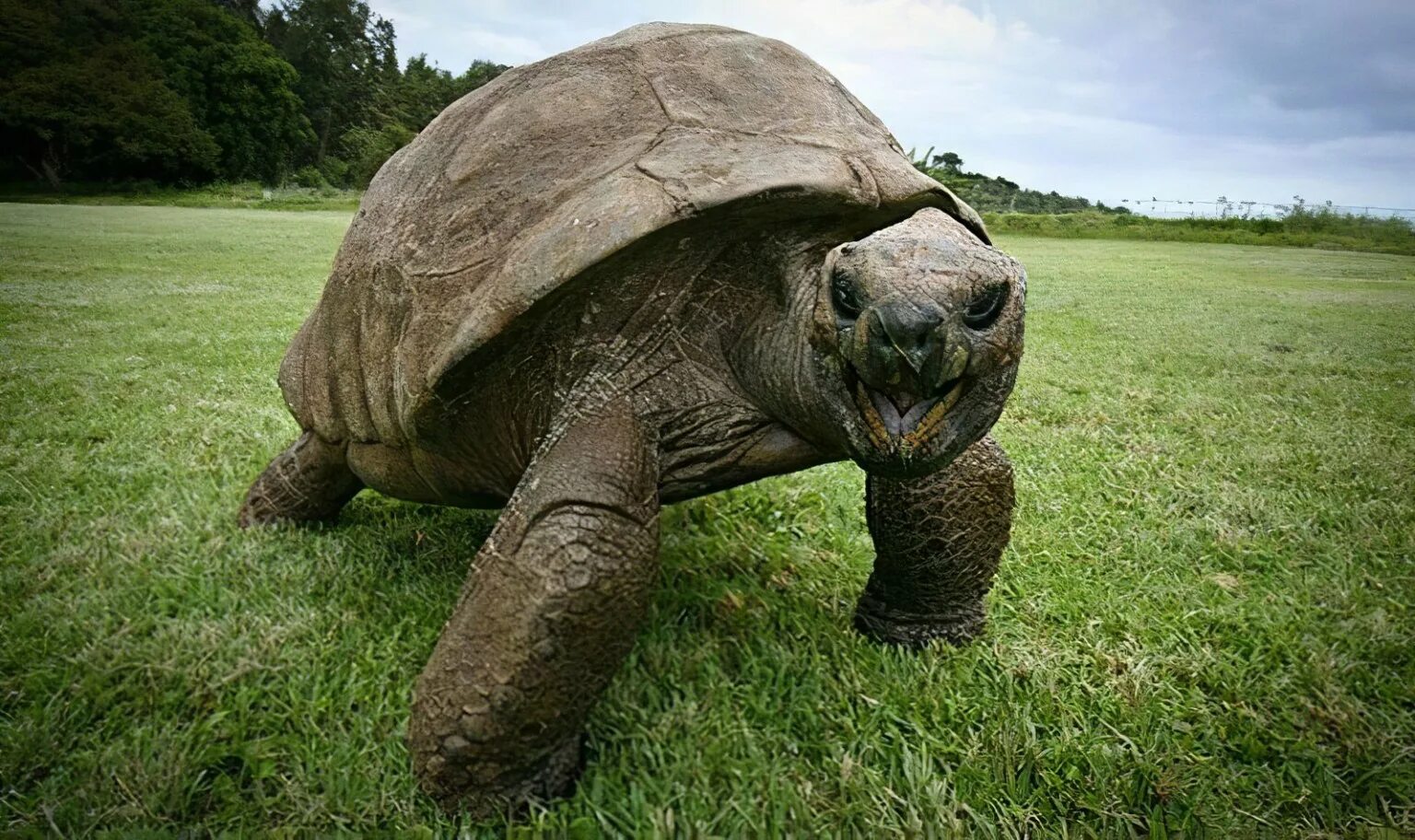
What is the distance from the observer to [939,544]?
2.24 metres

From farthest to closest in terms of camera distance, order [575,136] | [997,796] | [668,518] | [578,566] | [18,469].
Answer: [18,469]
[668,518]
[575,136]
[997,796]
[578,566]

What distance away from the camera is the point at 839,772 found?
189 cm

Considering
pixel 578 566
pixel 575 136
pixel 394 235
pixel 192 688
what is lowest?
pixel 192 688

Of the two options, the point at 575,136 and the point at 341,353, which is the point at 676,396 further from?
the point at 341,353

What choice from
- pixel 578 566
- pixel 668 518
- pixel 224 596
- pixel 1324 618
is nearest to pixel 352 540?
pixel 224 596

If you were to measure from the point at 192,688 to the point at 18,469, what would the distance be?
7.41ft

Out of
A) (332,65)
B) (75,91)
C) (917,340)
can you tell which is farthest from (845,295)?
(332,65)

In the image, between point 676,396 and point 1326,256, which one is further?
point 1326,256

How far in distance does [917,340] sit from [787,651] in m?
1.33

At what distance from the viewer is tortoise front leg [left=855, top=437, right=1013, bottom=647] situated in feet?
7.14

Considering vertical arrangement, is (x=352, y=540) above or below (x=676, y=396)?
below

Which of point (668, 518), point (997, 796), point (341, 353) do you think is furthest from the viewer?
point (668, 518)

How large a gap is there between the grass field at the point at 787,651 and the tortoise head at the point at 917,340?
2.73 feet

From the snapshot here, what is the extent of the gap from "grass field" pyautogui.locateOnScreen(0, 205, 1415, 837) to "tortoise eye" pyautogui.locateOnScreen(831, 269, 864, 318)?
106cm
